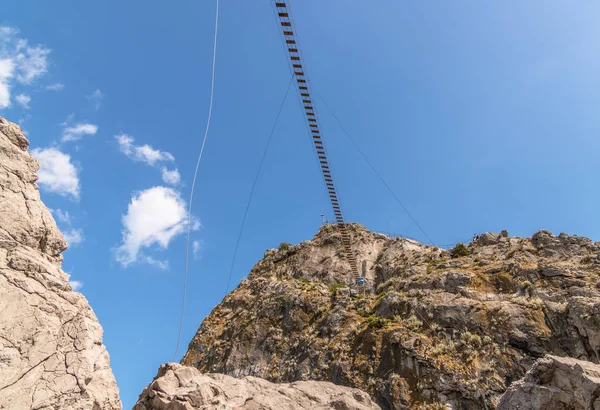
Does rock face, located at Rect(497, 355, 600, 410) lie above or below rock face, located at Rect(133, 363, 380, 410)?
below

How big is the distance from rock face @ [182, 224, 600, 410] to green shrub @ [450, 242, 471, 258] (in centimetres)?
17

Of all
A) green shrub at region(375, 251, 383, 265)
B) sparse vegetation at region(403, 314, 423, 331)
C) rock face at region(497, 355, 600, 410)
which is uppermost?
green shrub at region(375, 251, 383, 265)

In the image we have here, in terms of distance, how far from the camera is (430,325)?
33.6m

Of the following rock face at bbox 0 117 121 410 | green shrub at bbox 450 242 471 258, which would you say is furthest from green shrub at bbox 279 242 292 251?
rock face at bbox 0 117 121 410

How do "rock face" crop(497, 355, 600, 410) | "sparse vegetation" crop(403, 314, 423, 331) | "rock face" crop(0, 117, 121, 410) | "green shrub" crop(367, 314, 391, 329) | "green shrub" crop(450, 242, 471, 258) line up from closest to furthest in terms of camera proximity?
"rock face" crop(0, 117, 121, 410)
"rock face" crop(497, 355, 600, 410)
"sparse vegetation" crop(403, 314, 423, 331)
"green shrub" crop(367, 314, 391, 329)
"green shrub" crop(450, 242, 471, 258)

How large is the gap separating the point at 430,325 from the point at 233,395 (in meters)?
21.1

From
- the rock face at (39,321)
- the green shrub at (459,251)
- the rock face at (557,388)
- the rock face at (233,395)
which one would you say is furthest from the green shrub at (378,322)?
the rock face at (39,321)

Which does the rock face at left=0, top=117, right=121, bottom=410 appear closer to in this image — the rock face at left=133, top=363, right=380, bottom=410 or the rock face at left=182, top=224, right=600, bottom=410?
the rock face at left=133, top=363, right=380, bottom=410

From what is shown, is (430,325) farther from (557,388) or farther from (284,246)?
(284,246)

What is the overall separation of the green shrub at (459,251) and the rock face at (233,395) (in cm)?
3169

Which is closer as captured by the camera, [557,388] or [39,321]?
[39,321]

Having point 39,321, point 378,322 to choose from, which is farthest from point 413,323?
point 39,321

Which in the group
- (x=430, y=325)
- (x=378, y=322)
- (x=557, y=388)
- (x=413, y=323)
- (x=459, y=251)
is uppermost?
(x=459, y=251)

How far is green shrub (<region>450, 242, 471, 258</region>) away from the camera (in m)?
49.2
